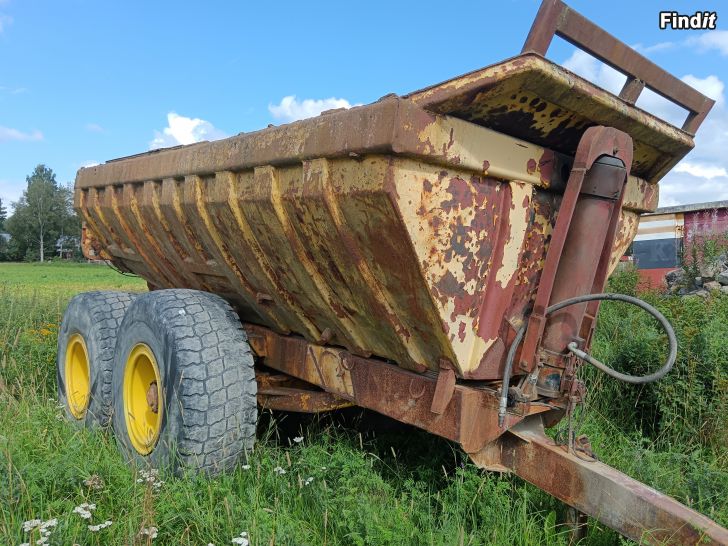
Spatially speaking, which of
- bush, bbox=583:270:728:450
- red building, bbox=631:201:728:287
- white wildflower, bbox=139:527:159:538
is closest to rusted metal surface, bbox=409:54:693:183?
bush, bbox=583:270:728:450

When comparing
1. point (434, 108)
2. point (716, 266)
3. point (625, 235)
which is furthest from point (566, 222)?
point (716, 266)

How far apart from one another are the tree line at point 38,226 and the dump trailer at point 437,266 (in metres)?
74.6

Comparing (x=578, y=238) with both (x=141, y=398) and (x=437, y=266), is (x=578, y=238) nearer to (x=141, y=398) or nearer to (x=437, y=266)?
(x=437, y=266)

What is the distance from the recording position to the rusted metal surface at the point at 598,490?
2.12 metres

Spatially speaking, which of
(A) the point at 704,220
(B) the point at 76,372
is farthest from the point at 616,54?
(A) the point at 704,220

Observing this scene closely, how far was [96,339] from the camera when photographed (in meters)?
4.08

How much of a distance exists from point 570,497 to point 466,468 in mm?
697

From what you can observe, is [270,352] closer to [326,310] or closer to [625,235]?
[326,310]

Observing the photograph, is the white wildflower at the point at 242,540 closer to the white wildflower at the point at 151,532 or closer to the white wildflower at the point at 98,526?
the white wildflower at the point at 151,532

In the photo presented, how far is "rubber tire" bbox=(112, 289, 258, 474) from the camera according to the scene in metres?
2.96

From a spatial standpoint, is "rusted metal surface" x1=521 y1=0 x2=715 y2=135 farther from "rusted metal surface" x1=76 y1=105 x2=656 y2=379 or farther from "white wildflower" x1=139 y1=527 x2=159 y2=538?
"white wildflower" x1=139 y1=527 x2=159 y2=538

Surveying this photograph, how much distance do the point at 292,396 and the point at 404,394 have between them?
2.94ft

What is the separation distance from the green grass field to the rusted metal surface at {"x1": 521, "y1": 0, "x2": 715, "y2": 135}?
1.60 m

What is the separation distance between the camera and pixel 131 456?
3.38 metres
